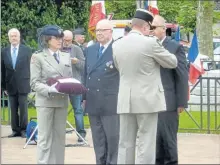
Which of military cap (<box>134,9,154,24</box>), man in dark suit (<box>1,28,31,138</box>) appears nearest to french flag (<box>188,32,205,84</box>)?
man in dark suit (<box>1,28,31,138</box>)

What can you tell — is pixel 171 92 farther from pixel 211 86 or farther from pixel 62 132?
pixel 211 86

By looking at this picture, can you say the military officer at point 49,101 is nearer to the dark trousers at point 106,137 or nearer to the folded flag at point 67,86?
the folded flag at point 67,86

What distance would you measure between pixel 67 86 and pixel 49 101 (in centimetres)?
35

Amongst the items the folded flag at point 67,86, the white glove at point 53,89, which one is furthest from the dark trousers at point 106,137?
the white glove at point 53,89

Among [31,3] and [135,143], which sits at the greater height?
[31,3]

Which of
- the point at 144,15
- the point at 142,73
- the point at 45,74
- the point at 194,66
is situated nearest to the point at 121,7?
the point at 194,66

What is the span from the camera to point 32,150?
14891 millimetres

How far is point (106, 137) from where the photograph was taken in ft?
40.1

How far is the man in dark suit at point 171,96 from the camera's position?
11.9m

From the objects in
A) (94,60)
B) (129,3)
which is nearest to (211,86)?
(94,60)

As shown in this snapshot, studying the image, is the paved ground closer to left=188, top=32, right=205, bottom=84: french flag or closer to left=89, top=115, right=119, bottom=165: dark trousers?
left=89, top=115, right=119, bottom=165: dark trousers

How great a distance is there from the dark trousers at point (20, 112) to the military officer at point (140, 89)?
6.20m

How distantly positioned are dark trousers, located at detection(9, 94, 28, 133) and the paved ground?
39cm

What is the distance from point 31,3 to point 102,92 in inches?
683
